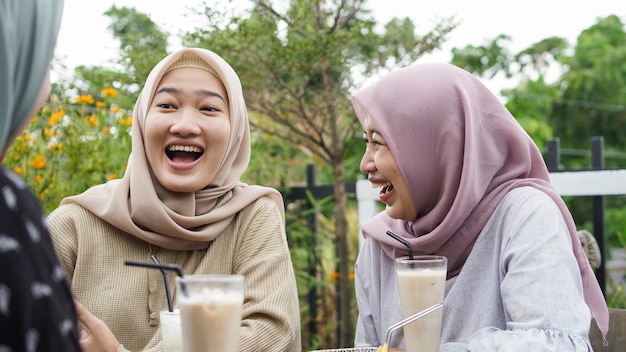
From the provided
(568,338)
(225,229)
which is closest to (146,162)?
(225,229)

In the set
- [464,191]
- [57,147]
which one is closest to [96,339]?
[464,191]

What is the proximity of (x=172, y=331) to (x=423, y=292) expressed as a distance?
607mm

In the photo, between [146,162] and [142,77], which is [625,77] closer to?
[142,77]

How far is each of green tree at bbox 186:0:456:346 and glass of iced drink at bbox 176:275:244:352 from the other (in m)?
2.63

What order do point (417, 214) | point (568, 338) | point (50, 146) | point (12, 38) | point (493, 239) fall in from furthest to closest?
point (50, 146)
point (417, 214)
point (493, 239)
point (568, 338)
point (12, 38)

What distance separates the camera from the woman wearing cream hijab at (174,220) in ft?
7.44

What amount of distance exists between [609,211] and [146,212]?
14.3 meters

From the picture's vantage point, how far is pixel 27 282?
885mm

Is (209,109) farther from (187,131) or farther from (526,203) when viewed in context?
(526,203)

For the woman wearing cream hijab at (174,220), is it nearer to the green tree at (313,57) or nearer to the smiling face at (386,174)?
the smiling face at (386,174)

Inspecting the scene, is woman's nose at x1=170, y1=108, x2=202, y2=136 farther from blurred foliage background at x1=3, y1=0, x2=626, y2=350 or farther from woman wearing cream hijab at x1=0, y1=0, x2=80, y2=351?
blurred foliage background at x1=3, y1=0, x2=626, y2=350

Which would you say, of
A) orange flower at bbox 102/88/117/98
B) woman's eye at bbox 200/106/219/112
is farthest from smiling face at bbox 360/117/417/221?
orange flower at bbox 102/88/117/98

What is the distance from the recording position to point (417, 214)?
2.30 m

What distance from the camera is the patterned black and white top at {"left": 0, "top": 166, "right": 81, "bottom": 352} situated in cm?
87
